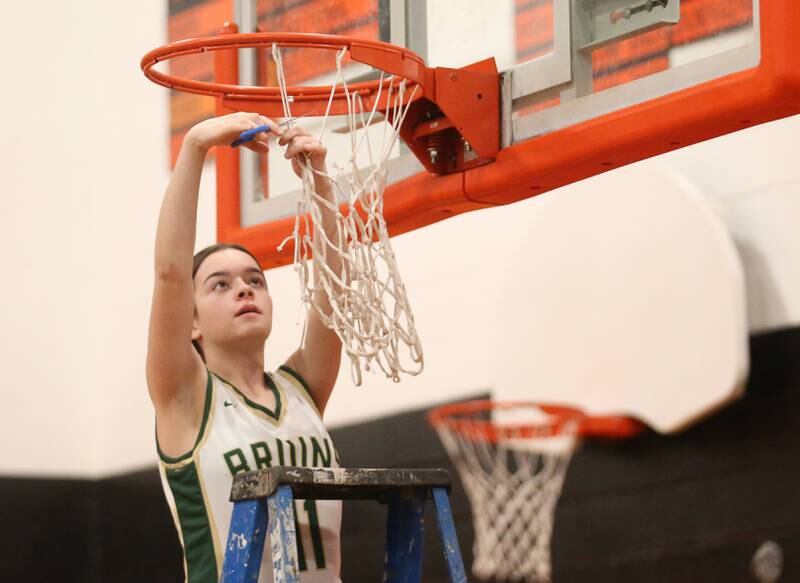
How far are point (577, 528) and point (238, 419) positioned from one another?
251 centimetres

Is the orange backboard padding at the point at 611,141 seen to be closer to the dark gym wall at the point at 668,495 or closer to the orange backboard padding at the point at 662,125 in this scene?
the orange backboard padding at the point at 662,125

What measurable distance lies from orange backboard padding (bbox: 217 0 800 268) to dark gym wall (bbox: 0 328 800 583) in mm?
1717

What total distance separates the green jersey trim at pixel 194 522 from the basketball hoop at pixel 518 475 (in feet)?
7.85

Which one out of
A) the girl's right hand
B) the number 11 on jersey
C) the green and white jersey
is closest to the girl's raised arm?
the girl's right hand

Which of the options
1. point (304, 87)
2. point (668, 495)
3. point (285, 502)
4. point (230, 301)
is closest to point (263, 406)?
point (230, 301)

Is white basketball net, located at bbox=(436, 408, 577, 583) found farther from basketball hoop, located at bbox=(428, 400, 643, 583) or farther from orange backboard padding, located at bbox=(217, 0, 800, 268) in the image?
orange backboard padding, located at bbox=(217, 0, 800, 268)

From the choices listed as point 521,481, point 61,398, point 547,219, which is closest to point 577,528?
point 521,481

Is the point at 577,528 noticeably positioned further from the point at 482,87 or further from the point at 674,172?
the point at 482,87

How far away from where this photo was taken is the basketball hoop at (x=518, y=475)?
15.8 ft

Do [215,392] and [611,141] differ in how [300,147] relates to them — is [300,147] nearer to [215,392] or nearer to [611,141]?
[215,392]

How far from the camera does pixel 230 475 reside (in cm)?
251

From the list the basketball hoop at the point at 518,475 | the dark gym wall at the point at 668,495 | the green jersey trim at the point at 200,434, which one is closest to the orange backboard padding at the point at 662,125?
the green jersey trim at the point at 200,434

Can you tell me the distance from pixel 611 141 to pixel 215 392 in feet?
3.21

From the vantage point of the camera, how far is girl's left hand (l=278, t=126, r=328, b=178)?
2.70 m
